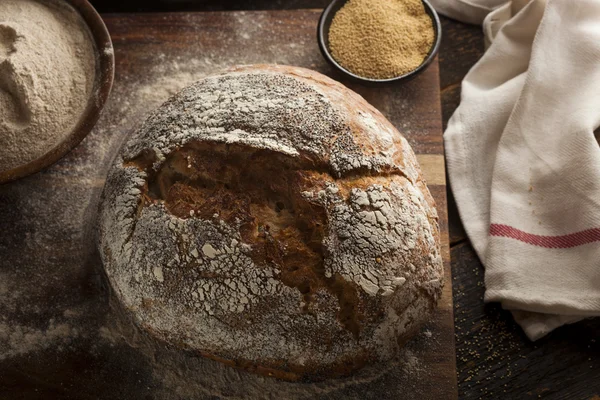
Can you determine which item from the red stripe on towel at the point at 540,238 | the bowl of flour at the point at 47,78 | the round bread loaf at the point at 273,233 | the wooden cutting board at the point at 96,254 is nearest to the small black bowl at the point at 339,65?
the wooden cutting board at the point at 96,254

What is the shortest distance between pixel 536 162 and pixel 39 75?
1362mm

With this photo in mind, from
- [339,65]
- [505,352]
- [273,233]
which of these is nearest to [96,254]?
[273,233]

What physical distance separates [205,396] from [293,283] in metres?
0.45

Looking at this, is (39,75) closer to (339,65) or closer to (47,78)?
(47,78)

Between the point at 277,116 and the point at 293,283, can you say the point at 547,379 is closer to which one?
the point at 293,283

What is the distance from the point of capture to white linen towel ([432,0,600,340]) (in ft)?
5.35

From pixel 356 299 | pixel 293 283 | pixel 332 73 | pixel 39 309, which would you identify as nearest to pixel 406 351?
pixel 356 299

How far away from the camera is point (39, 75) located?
1536 mm

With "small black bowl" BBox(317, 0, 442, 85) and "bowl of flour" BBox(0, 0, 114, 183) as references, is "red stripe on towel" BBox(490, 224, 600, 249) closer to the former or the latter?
"small black bowl" BBox(317, 0, 442, 85)

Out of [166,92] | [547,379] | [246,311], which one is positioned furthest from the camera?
[166,92]

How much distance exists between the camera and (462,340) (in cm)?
171

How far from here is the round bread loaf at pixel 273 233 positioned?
131 centimetres

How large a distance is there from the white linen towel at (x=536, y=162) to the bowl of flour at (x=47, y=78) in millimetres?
1036

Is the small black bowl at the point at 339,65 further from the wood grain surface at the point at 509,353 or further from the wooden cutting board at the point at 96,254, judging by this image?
the wood grain surface at the point at 509,353
